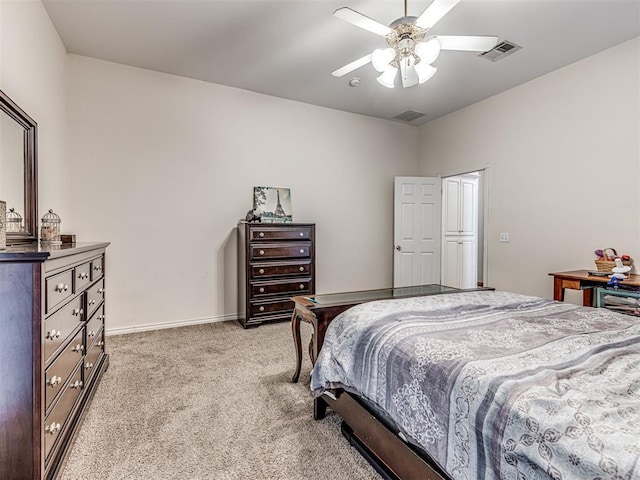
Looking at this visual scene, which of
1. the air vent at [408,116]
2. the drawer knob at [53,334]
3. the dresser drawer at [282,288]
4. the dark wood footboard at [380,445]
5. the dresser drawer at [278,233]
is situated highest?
the air vent at [408,116]

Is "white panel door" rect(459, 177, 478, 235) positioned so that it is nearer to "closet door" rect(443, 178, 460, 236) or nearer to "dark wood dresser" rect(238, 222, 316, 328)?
"closet door" rect(443, 178, 460, 236)

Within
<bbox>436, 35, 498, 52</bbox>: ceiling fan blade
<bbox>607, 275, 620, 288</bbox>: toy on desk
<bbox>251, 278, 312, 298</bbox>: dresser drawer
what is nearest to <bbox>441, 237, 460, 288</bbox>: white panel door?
<bbox>251, 278, 312, 298</bbox>: dresser drawer

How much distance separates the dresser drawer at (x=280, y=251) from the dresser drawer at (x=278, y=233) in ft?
0.28

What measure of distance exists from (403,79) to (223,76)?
2365 mm

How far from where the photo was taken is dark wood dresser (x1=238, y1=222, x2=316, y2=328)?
3.89 m

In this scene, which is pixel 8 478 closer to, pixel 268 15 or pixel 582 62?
pixel 268 15

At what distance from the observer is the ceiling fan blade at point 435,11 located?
74.5 inches

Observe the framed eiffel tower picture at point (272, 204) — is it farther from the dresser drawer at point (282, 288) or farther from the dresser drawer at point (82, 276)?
the dresser drawer at point (82, 276)

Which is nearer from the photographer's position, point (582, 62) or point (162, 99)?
point (582, 62)

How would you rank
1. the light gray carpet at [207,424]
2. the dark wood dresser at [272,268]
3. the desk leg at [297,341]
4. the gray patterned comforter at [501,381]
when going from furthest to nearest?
the dark wood dresser at [272,268] < the desk leg at [297,341] < the light gray carpet at [207,424] < the gray patterned comforter at [501,381]

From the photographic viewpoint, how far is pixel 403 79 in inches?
99.6

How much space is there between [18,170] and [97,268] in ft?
2.63

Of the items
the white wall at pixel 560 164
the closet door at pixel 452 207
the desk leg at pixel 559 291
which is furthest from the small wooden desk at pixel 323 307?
the closet door at pixel 452 207

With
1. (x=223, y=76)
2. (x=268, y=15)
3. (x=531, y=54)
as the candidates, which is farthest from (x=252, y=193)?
(x=531, y=54)
